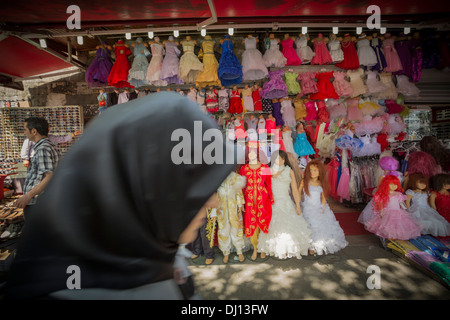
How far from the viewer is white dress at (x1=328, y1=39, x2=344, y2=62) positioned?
4.76 m

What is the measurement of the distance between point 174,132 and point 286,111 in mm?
4641

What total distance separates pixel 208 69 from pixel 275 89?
159 centimetres

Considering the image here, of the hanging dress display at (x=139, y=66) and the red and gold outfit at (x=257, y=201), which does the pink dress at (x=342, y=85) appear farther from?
the hanging dress display at (x=139, y=66)

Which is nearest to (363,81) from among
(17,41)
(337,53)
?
(337,53)

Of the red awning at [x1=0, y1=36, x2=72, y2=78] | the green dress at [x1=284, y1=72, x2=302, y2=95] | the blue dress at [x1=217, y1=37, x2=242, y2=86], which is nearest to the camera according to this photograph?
the red awning at [x1=0, y1=36, x2=72, y2=78]

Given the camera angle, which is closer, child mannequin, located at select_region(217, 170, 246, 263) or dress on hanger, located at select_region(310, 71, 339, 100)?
child mannequin, located at select_region(217, 170, 246, 263)

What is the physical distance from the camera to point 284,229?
3688 mm

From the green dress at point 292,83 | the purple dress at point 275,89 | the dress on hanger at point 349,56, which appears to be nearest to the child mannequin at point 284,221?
the purple dress at point 275,89

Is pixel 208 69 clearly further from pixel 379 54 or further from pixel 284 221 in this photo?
pixel 379 54

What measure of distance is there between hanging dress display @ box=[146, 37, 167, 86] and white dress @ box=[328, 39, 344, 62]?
154 inches

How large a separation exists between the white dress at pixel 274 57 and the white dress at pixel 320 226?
9.22ft

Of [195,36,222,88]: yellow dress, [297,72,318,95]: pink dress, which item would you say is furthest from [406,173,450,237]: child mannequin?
[195,36,222,88]: yellow dress

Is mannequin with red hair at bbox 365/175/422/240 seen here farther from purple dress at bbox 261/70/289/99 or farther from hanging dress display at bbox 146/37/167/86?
hanging dress display at bbox 146/37/167/86

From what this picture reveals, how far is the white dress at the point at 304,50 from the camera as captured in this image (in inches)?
189
